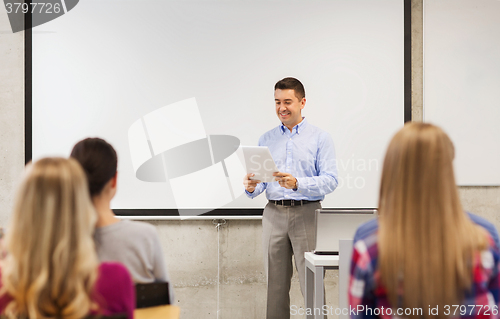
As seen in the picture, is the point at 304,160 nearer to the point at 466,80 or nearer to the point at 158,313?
the point at 466,80

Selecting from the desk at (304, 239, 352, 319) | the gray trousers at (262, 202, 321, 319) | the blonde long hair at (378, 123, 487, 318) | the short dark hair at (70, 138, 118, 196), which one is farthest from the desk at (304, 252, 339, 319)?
the short dark hair at (70, 138, 118, 196)

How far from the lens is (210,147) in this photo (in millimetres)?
3244

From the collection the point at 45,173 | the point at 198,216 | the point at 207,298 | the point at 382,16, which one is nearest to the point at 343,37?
the point at 382,16

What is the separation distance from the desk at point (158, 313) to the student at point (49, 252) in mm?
327

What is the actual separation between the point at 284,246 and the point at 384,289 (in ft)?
5.79

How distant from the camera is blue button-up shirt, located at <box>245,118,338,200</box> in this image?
106 inches

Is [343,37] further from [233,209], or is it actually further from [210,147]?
[233,209]

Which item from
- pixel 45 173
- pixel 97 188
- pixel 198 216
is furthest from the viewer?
pixel 198 216

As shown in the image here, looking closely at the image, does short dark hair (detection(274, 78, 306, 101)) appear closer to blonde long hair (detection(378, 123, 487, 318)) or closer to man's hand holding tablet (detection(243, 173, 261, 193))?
man's hand holding tablet (detection(243, 173, 261, 193))

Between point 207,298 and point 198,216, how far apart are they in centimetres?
69

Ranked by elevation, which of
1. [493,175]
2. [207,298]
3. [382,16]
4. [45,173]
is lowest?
[207,298]

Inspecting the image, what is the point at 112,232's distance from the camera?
1252 millimetres

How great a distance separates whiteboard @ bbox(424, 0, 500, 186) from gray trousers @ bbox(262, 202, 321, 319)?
5.01 ft

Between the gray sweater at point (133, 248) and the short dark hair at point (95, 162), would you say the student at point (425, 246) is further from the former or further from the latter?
the short dark hair at point (95, 162)
